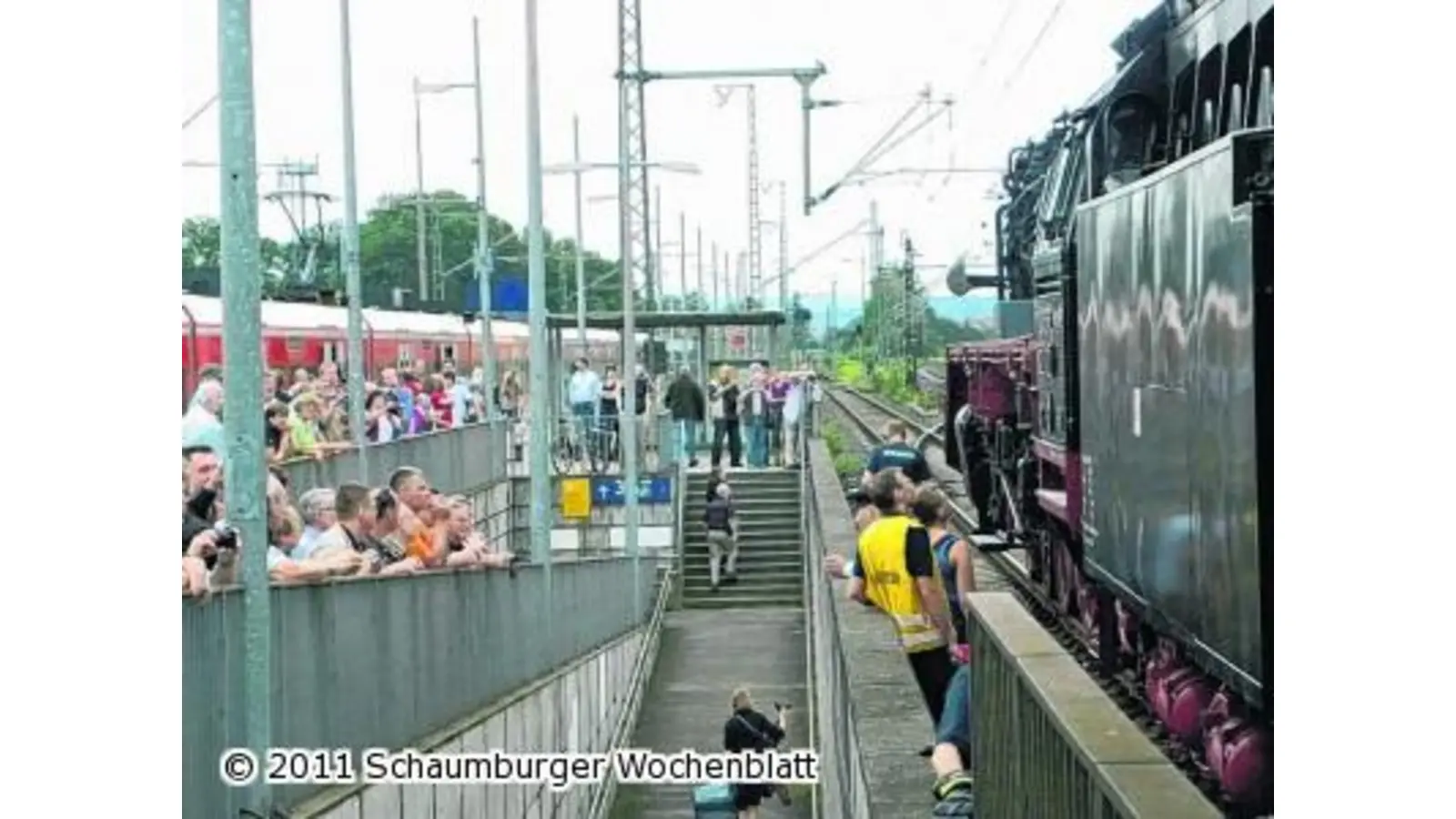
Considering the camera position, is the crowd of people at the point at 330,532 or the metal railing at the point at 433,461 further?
the metal railing at the point at 433,461

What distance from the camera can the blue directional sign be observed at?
20794 millimetres

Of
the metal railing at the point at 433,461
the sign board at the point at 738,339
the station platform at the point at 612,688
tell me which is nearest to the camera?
the station platform at the point at 612,688

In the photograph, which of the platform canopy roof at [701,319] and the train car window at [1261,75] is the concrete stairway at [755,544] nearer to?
the platform canopy roof at [701,319]

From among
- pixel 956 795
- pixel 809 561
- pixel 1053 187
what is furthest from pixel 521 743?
pixel 809 561

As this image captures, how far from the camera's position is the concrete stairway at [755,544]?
772 inches

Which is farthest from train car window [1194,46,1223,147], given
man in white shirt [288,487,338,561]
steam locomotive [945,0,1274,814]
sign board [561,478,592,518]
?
sign board [561,478,592,518]

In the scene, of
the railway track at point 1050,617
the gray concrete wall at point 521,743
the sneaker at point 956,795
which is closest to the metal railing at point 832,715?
the sneaker at point 956,795

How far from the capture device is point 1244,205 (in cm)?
482

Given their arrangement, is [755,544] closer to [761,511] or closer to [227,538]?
[761,511]

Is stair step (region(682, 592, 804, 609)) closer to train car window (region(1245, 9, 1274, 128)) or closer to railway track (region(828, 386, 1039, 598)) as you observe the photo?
railway track (region(828, 386, 1039, 598))

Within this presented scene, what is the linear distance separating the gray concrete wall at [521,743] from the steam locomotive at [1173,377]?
243 centimetres
